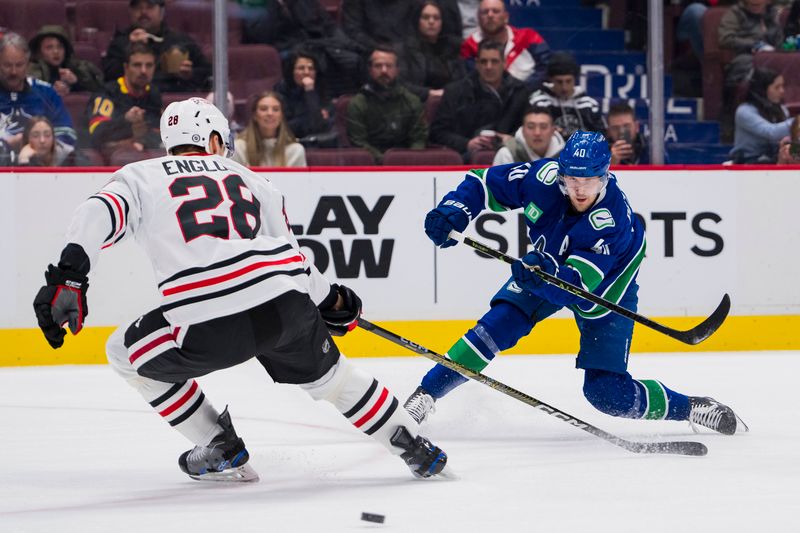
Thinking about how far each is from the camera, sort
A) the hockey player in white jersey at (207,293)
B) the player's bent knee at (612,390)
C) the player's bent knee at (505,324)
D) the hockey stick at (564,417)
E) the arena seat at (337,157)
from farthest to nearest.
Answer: the arena seat at (337,157), the player's bent knee at (505,324), the player's bent knee at (612,390), the hockey stick at (564,417), the hockey player in white jersey at (207,293)

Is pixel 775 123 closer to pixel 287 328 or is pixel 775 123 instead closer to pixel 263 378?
pixel 263 378

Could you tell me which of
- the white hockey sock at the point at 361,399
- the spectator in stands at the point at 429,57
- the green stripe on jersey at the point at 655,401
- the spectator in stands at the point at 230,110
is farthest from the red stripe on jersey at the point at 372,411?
the spectator in stands at the point at 429,57

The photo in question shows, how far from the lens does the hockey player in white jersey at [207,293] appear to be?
9.47 ft

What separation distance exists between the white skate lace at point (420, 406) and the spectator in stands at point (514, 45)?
7.99 feet

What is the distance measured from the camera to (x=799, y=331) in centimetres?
595

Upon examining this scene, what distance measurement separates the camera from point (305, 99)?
582 cm

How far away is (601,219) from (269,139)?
96.5 inches

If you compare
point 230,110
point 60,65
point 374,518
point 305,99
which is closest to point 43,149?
point 60,65

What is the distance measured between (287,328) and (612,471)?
1.00 metres

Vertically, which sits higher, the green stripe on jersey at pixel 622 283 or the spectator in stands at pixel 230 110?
the spectator in stands at pixel 230 110

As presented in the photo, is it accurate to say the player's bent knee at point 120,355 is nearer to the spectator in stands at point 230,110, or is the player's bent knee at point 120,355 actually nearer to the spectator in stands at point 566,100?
the spectator in stands at point 230,110

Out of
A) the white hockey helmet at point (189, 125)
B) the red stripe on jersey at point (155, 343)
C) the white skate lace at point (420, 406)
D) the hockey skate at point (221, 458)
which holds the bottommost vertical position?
the white skate lace at point (420, 406)

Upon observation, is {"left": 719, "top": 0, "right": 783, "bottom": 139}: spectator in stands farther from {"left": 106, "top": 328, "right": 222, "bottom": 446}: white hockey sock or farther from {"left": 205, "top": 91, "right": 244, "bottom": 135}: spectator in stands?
{"left": 106, "top": 328, "right": 222, "bottom": 446}: white hockey sock

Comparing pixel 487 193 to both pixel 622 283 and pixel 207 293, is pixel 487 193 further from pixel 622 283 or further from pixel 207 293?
pixel 207 293
